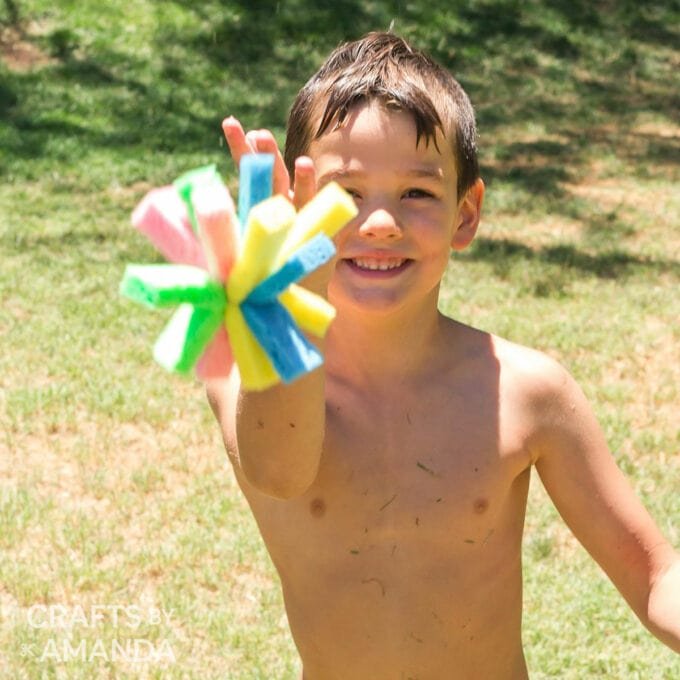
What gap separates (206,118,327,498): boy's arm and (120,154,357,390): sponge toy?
0.26 m

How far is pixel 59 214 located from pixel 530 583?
4046 mm

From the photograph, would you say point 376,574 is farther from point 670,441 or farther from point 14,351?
point 14,351

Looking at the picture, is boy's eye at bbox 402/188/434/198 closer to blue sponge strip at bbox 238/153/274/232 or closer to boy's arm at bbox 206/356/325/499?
boy's arm at bbox 206/356/325/499

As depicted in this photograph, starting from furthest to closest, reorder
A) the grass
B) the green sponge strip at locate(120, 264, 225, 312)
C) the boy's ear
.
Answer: the grass < the boy's ear < the green sponge strip at locate(120, 264, 225, 312)

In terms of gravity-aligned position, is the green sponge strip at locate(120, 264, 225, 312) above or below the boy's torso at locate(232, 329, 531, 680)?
above

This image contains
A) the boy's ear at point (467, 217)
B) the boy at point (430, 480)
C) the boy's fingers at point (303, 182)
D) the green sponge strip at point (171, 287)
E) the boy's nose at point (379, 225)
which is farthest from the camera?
the boy's ear at point (467, 217)

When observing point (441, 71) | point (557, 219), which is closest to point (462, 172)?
point (441, 71)

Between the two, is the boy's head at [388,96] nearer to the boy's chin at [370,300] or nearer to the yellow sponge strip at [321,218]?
the boy's chin at [370,300]

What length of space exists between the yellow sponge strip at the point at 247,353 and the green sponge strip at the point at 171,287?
18 millimetres

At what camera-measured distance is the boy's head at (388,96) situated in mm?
1841

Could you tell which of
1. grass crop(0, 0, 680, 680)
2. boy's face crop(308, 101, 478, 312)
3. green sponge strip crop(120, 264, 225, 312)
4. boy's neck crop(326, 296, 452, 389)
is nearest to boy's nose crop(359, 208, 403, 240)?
boy's face crop(308, 101, 478, 312)

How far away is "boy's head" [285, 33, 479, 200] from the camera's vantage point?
184cm

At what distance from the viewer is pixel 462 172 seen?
79.4 inches

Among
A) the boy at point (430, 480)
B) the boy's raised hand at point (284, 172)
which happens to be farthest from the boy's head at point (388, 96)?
the boy's raised hand at point (284, 172)
